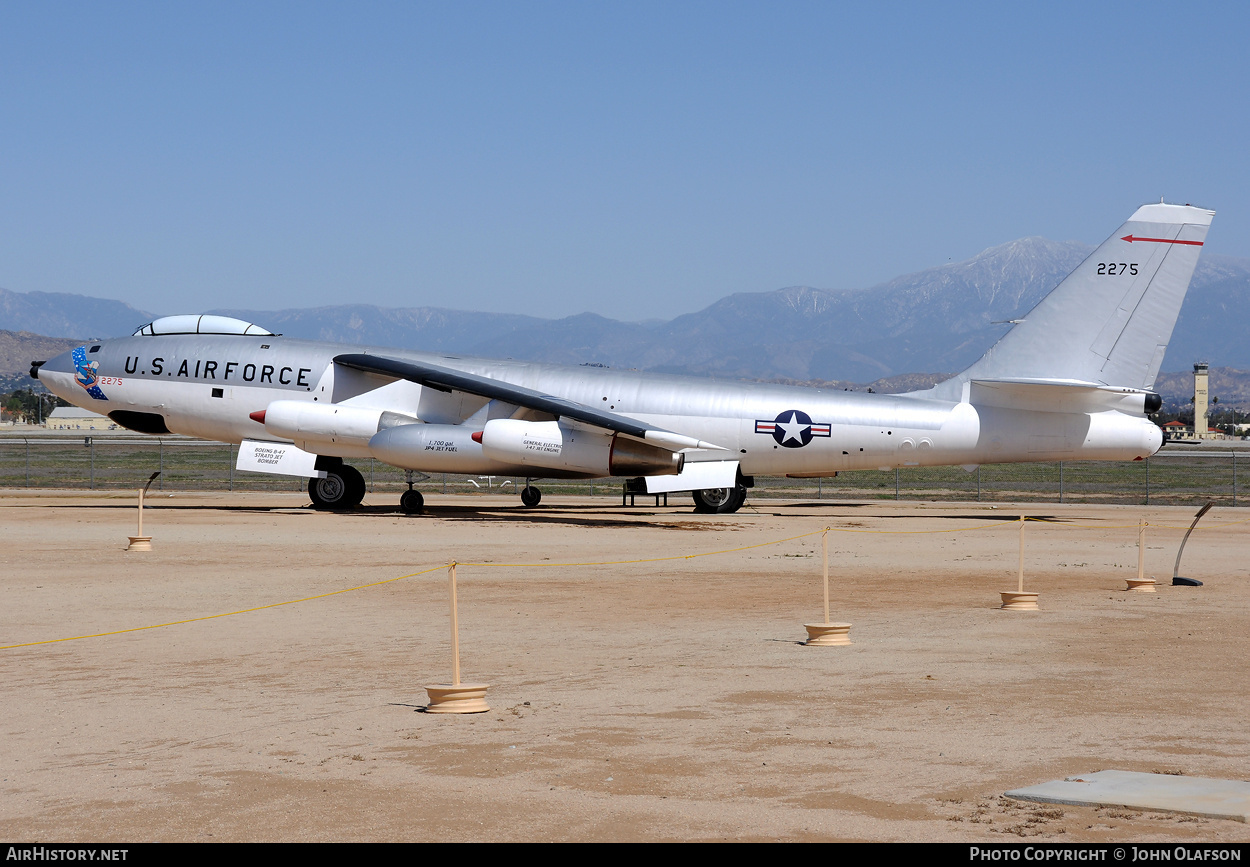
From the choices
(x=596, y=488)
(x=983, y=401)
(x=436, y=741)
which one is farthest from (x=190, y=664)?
(x=596, y=488)

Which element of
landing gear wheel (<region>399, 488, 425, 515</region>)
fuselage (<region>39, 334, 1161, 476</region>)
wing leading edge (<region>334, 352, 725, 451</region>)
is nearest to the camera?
wing leading edge (<region>334, 352, 725, 451</region>)

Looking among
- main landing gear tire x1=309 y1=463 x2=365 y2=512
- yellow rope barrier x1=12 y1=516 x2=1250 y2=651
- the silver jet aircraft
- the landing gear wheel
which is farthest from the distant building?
yellow rope barrier x1=12 y1=516 x2=1250 y2=651

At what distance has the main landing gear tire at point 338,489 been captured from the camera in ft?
102

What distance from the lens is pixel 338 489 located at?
31219 mm

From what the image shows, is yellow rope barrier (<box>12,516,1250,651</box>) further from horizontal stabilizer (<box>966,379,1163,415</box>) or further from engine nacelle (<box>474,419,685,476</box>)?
engine nacelle (<box>474,419,685,476</box>)

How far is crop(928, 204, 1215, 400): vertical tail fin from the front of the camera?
2661 cm

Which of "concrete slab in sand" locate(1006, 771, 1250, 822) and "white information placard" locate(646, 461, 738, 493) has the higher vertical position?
"white information placard" locate(646, 461, 738, 493)

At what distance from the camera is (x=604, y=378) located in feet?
102

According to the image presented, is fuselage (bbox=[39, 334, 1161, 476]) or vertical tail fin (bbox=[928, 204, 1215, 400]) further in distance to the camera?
fuselage (bbox=[39, 334, 1161, 476])

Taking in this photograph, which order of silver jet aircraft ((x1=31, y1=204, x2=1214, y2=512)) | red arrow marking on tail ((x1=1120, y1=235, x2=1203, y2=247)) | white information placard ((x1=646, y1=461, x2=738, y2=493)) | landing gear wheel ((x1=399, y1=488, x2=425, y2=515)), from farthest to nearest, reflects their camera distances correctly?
1. landing gear wheel ((x1=399, y1=488, x2=425, y2=515))
2. white information placard ((x1=646, y1=461, x2=738, y2=493))
3. silver jet aircraft ((x1=31, y1=204, x2=1214, y2=512))
4. red arrow marking on tail ((x1=1120, y1=235, x2=1203, y2=247))

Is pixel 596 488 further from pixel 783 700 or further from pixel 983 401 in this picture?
pixel 783 700

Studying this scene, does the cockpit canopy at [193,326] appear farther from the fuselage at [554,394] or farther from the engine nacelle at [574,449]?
the engine nacelle at [574,449]

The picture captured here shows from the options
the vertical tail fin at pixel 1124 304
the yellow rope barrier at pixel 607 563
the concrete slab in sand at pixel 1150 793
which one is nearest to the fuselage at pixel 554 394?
the vertical tail fin at pixel 1124 304

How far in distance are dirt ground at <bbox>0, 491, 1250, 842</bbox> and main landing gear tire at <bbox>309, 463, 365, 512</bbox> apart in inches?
388
